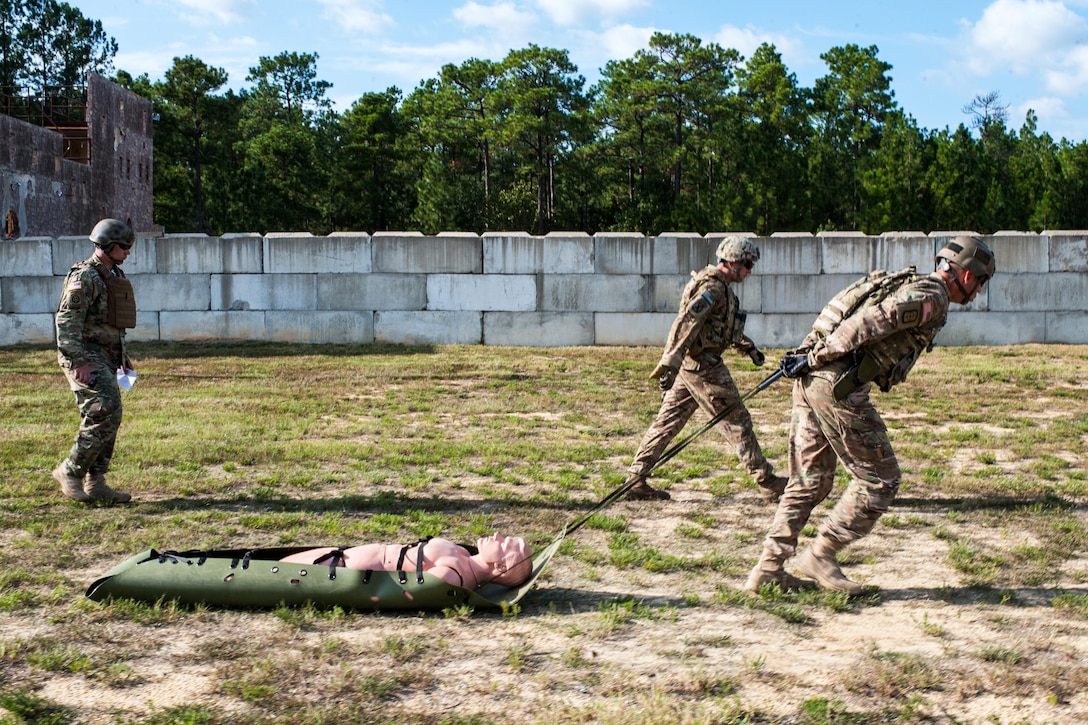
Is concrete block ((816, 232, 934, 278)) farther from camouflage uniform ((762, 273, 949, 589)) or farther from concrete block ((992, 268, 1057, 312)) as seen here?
camouflage uniform ((762, 273, 949, 589))

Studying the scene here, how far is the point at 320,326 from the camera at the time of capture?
1822 centimetres

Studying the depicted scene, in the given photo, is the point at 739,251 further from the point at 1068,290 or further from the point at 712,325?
the point at 1068,290

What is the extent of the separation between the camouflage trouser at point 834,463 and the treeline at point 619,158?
101 ft

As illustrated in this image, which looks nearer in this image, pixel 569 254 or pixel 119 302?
pixel 119 302

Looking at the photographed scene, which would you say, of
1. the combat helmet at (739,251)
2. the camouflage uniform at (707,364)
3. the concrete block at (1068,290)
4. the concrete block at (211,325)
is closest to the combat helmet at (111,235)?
the camouflage uniform at (707,364)

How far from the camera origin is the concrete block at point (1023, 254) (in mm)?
17359

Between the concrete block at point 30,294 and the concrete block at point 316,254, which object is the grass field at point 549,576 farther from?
the concrete block at point 30,294

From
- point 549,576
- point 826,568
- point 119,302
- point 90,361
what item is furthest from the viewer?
point 119,302

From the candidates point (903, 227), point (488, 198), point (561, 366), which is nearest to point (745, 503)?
point (561, 366)

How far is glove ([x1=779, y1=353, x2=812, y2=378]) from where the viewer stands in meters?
5.38

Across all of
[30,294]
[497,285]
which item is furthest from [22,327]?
[497,285]

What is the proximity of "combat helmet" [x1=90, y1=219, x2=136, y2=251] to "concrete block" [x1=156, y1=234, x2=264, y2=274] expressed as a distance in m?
10.7

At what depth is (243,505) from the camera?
24.2 feet

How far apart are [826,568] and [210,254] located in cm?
1486
